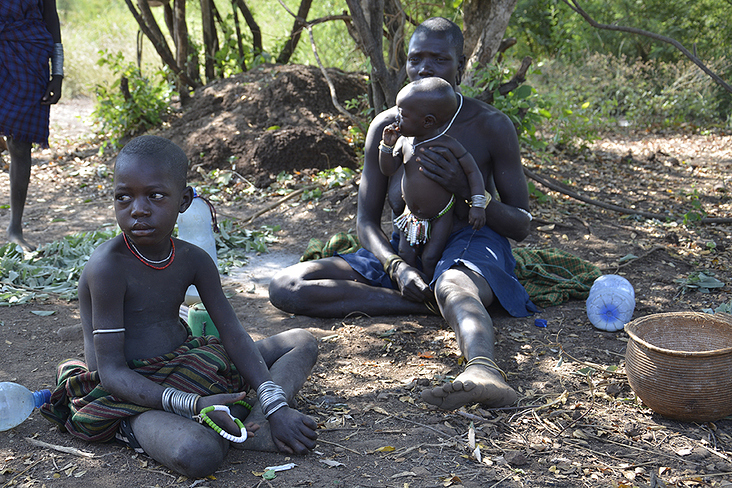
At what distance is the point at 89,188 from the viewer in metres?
6.40

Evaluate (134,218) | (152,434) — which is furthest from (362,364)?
(134,218)

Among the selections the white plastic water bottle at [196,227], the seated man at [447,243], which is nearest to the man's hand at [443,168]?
the seated man at [447,243]

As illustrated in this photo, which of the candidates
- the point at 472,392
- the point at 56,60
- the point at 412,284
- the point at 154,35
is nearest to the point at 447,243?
the point at 412,284

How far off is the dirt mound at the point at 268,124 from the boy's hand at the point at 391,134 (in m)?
3.17

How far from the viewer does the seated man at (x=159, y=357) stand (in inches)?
77.4

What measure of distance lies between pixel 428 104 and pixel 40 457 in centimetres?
210

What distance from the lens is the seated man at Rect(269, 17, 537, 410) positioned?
10.1 ft

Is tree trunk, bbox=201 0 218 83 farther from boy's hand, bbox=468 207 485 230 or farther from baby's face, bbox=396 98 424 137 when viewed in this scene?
boy's hand, bbox=468 207 485 230

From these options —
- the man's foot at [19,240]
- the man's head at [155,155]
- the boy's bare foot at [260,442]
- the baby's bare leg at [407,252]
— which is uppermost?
the man's head at [155,155]

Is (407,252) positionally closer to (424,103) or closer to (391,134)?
(391,134)

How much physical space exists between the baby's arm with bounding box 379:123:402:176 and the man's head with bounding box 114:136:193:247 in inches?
51.0

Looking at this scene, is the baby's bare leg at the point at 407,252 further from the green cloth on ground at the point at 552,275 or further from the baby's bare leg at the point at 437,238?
the green cloth on ground at the point at 552,275

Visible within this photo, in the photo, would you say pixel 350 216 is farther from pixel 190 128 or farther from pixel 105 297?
pixel 105 297

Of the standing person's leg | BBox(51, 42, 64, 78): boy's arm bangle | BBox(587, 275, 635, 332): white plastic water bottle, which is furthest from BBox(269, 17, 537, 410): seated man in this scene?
BBox(51, 42, 64, 78): boy's arm bangle
